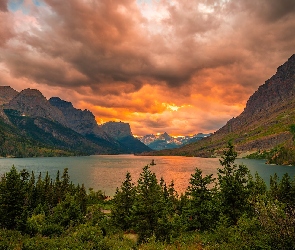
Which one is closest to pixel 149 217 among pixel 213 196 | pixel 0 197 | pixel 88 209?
pixel 213 196

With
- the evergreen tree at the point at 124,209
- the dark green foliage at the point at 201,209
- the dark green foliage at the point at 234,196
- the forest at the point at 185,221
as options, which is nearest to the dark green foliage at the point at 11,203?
the forest at the point at 185,221

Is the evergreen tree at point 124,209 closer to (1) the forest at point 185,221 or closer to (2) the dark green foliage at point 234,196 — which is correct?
(1) the forest at point 185,221

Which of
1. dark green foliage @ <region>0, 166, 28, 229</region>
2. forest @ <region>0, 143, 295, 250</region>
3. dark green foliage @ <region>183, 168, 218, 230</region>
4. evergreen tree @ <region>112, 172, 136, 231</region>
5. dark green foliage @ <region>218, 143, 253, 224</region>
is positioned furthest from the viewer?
evergreen tree @ <region>112, 172, 136, 231</region>

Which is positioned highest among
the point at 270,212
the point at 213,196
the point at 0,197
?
the point at 270,212

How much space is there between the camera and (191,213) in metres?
37.8

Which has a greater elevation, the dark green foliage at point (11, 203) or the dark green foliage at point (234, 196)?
the dark green foliage at point (234, 196)

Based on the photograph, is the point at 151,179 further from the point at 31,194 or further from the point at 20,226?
the point at 31,194

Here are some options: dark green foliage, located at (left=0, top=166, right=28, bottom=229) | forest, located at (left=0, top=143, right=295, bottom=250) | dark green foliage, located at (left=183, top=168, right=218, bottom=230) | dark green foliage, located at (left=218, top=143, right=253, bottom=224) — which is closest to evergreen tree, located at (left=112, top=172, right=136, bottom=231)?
forest, located at (left=0, top=143, right=295, bottom=250)

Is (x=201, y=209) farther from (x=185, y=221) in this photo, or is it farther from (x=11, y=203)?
(x=11, y=203)

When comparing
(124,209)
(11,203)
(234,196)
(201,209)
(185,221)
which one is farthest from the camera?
(124,209)

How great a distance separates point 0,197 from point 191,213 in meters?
39.4

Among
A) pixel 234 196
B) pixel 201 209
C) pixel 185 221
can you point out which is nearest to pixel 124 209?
pixel 185 221

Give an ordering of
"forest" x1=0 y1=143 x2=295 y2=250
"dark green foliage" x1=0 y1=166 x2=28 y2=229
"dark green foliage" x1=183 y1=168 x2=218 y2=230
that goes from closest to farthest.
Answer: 1. "forest" x1=0 y1=143 x2=295 y2=250
2. "dark green foliage" x1=183 y1=168 x2=218 y2=230
3. "dark green foliage" x1=0 y1=166 x2=28 y2=229

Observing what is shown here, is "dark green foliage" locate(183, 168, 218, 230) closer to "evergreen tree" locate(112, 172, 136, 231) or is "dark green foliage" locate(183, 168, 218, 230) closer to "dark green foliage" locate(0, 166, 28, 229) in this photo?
"evergreen tree" locate(112, 172, 136, 231)
